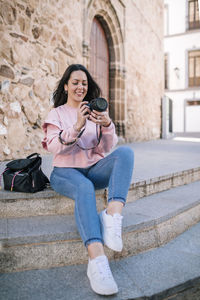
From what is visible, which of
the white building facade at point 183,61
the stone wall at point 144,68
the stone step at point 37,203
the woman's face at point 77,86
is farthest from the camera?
the white building facade at point 183,61

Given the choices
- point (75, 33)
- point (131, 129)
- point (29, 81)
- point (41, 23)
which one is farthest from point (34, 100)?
point (131, 129)

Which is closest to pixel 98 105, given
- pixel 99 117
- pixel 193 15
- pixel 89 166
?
pixel 99 117

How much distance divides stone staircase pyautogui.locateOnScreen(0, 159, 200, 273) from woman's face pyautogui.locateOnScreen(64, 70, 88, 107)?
0.68 m

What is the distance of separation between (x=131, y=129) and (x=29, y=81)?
4.29 m

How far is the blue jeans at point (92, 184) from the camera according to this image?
1.39 meters

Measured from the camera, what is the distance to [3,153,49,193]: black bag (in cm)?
176

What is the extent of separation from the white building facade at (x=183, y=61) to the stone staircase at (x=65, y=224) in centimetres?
1716

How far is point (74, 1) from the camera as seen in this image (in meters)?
4.60

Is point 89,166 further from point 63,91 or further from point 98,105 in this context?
point 63,91

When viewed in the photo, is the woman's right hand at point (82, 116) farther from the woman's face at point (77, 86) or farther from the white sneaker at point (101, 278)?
the white sneaker at point (101, 278)

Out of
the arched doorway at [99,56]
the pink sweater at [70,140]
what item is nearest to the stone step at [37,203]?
the pink sweater at [70,140]

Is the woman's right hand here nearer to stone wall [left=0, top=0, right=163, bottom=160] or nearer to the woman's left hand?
the woman's left hand

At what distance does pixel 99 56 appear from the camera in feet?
20.4

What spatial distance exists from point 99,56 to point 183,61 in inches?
564
